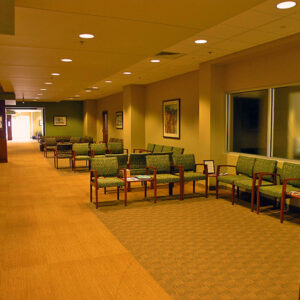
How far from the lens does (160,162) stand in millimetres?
7254

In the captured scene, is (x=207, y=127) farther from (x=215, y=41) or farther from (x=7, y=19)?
(x=7, y=19)

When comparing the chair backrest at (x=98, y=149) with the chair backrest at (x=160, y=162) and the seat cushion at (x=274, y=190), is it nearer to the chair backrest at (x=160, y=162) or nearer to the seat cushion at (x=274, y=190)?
the chair backrest at (x=160, y=162)

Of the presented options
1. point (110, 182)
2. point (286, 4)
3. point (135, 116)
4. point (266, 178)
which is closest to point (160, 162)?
point (110, 182)

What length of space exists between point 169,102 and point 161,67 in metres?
2.04

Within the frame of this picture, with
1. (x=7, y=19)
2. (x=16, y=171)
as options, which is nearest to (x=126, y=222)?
(x=7, y=19)

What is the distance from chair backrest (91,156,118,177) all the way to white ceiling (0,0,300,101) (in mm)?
1908

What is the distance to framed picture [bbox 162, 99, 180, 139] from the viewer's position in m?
10.2

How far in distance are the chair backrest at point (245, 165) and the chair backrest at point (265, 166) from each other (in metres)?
0.11

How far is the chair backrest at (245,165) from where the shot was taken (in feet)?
22.3

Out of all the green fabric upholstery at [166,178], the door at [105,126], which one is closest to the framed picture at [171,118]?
the green fabric upholstery at [166,178]

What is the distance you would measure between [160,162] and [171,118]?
11.8 feet

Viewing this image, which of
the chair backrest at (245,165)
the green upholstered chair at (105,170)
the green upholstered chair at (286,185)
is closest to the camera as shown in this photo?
the green upholstered chair at (286,185)

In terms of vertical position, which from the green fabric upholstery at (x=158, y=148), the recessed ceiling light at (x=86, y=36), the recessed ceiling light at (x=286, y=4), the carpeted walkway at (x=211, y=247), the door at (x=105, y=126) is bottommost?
the carpeted walkway at (x=211, y=247)

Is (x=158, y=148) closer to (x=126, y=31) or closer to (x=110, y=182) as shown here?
(x=110, y=182)
